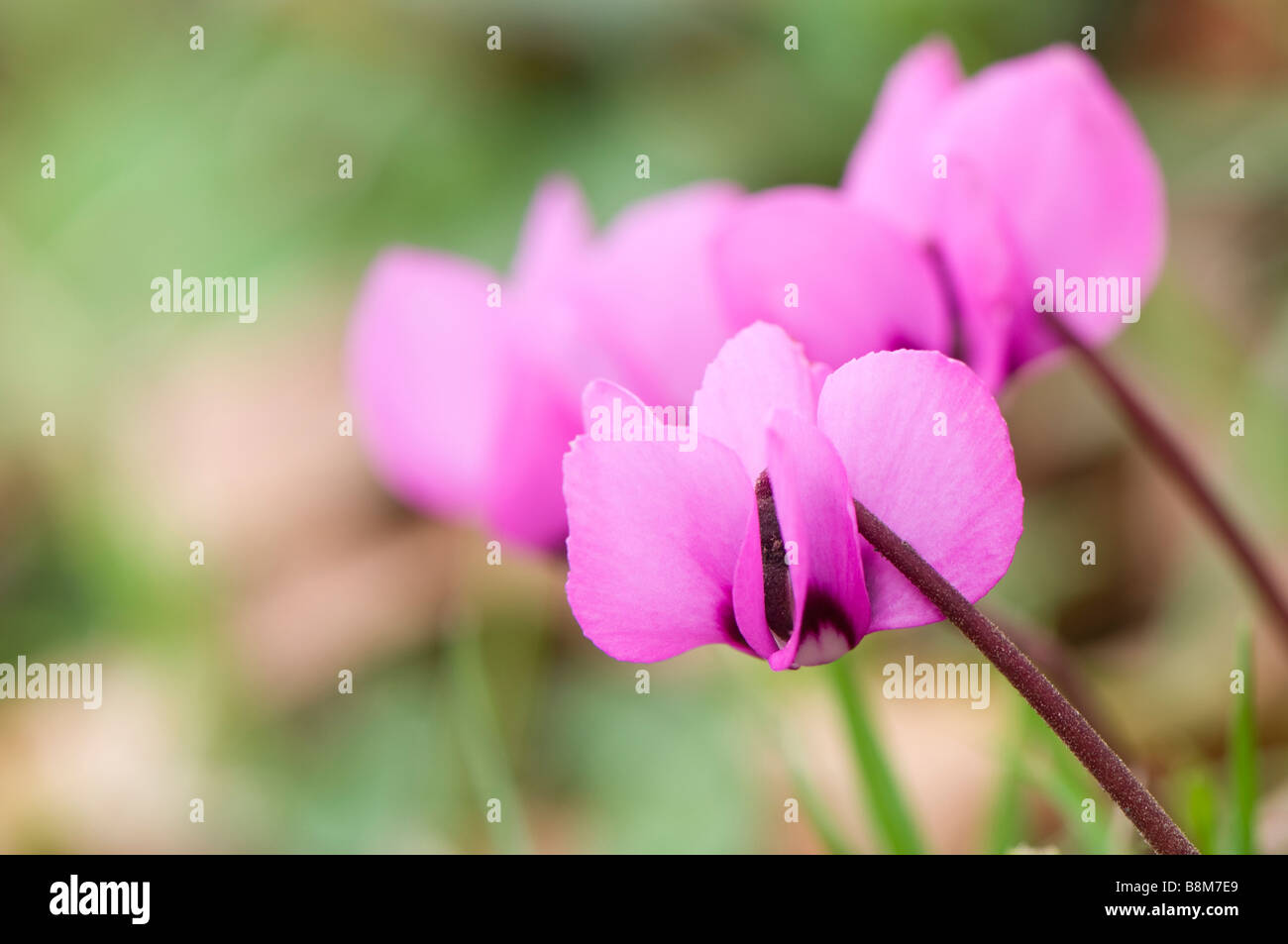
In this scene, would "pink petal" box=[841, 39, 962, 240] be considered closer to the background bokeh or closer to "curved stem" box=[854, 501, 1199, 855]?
"curved stem" box=[854, 501, 1199, 855]

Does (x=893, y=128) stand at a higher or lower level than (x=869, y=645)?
higher

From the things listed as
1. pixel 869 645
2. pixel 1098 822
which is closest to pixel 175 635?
pixel 869 645

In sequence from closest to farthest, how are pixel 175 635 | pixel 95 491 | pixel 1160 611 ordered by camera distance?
pixel 1160 611, pixel 175 635, pixel 95 491

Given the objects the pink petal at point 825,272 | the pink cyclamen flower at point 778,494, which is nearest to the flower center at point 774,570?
the pink cyclamen flower at point 778,494

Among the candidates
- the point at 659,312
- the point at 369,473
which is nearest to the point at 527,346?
the point at 659,312
